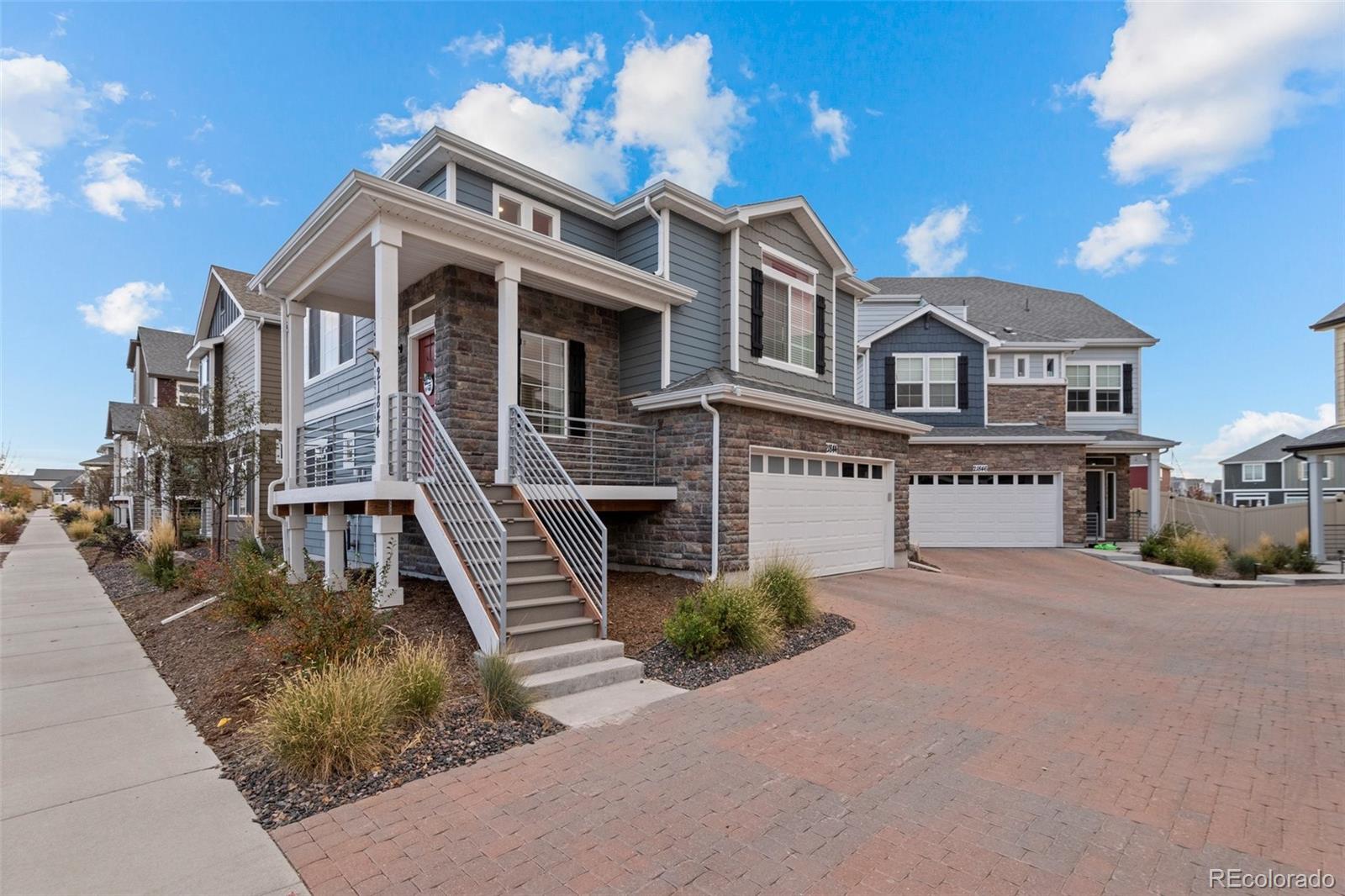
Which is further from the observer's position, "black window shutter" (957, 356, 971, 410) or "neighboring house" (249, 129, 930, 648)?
"black window shutter" (957, 356, 971, 410)

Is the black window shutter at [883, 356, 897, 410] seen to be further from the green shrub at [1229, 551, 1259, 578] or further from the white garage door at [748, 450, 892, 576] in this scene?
the green shrub at [1229, 551, 1259, 578]

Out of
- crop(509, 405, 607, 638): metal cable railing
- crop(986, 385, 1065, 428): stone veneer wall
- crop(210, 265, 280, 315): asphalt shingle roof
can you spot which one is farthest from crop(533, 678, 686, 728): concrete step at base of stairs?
crop(986, 385, 1065, 428): stone veneer wall

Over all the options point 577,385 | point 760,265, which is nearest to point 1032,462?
point 760,265

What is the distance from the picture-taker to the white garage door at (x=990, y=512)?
17.6 m

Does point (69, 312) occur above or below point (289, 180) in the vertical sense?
below

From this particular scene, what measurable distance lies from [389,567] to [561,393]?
4076 mm

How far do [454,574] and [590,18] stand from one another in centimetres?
1165

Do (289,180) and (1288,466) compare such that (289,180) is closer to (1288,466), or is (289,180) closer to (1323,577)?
(1323,577)

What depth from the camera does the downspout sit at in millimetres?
9195

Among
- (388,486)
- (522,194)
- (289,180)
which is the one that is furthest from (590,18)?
(388,486)

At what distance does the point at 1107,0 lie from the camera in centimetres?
1049

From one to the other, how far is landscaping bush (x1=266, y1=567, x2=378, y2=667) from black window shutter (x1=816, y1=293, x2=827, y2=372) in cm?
1029

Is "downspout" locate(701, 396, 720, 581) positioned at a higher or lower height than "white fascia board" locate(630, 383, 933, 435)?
lower

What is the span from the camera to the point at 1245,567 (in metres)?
14.8
